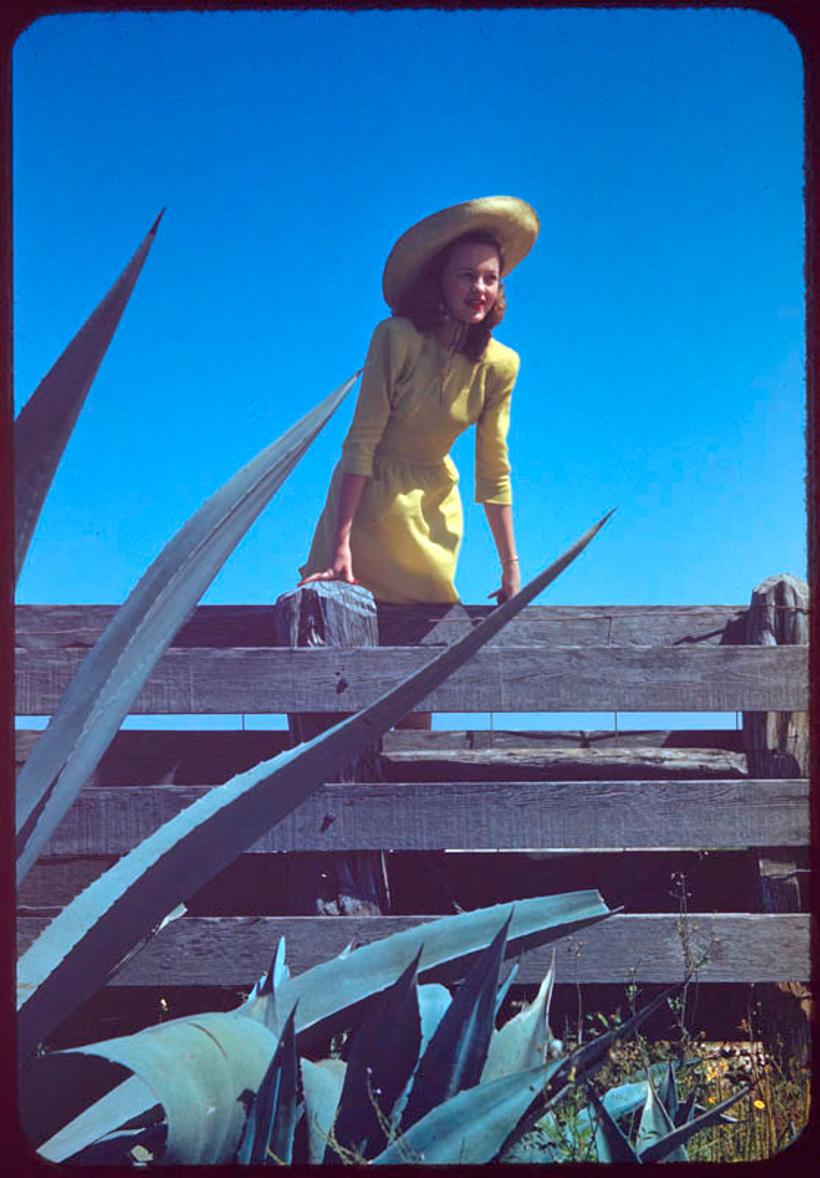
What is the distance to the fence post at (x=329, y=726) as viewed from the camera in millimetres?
2756

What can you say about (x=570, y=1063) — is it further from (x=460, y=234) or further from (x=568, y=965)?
(x=460, y=234)

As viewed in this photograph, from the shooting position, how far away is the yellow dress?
2990mm

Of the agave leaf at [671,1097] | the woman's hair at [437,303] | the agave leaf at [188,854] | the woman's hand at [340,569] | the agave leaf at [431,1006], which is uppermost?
the woman's hair at [437,303]

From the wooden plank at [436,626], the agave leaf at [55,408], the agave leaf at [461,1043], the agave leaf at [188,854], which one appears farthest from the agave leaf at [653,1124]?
the wooden plank at [436,626]

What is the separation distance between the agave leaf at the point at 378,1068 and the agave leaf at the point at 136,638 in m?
0.44

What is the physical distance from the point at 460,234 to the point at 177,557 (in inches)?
81.7

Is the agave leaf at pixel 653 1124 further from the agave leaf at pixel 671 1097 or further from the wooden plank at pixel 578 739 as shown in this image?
the wooden plank at pixel 578 739

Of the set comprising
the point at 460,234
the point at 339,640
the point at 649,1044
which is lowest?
the point at 649,1044

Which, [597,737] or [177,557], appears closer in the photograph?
[177,557]

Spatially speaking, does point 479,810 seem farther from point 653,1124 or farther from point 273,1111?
point 273,1111

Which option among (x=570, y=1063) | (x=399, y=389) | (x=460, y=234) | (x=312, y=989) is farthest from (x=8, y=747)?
(x=460, y=234)

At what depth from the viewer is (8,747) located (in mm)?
938

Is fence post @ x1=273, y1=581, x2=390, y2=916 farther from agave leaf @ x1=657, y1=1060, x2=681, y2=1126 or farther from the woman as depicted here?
agave leaf @ x1=657, y1=1060, x2=681, y2=1126

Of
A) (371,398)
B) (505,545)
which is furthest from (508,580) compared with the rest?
(371,398)
